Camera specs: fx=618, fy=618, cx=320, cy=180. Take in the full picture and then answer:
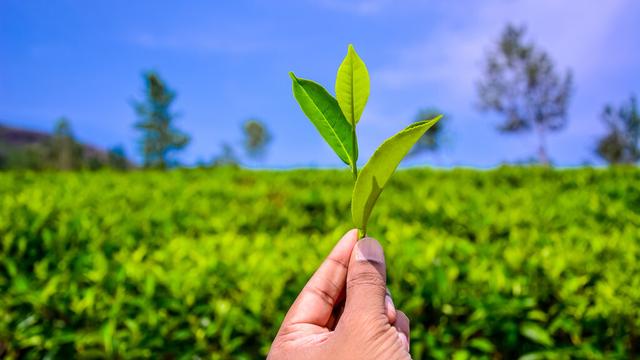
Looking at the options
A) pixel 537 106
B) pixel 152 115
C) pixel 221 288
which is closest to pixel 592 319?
pixel 221 288

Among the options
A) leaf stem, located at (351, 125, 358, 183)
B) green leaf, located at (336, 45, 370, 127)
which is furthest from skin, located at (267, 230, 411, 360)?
green leaf, located at (336, 45, 370, 127)

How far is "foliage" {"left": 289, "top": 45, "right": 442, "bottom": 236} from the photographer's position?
1.07 metres

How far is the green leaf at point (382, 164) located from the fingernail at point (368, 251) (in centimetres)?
14

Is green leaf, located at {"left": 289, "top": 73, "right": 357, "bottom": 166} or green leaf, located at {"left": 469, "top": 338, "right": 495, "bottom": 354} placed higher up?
green leaf, located at {"left": 289, "top": 73, "right": 357, "bottom": 166}

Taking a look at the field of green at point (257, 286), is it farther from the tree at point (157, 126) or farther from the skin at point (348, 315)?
the tree at point (157, 126)

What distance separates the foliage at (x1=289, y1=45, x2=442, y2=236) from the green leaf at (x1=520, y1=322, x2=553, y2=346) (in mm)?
2154

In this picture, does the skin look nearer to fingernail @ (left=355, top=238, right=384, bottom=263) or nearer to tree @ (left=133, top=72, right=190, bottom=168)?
fingernail @ (left=355, top=238, right=384, bottom=263)

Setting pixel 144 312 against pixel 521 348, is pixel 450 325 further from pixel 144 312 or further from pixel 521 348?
pixel 144 312

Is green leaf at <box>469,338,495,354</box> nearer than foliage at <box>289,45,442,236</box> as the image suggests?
No

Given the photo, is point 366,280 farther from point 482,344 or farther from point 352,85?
point 482,344

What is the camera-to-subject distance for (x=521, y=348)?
3.11 meters

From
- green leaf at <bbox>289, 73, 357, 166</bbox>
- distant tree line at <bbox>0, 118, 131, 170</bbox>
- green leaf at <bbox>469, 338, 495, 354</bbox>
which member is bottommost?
green leaf at <bbox>469, 338, 495, 354</bbox>

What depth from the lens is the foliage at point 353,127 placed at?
107cm

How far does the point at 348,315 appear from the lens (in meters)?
1.23
